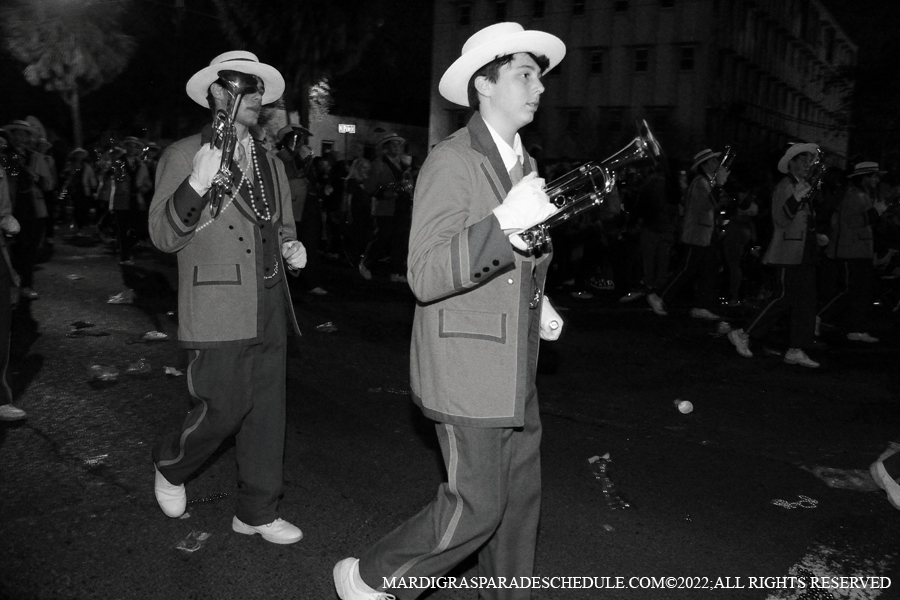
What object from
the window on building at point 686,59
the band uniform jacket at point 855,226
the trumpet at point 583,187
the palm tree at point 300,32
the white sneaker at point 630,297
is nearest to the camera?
the trumpet at point 583,187

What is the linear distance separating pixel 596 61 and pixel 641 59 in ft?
8.70

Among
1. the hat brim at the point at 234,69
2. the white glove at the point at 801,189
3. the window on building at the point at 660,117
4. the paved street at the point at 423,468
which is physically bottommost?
the paved street at the point at 423,468

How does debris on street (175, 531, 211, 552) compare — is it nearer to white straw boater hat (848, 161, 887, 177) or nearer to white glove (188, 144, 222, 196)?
white glove (188, 144, 222, 196)

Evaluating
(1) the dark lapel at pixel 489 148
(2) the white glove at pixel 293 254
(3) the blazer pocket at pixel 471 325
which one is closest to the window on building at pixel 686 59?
(2) the white glove at pixel 293 254

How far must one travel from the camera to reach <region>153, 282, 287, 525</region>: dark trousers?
3.88 meters

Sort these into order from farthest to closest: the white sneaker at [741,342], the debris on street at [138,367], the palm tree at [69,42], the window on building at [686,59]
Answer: the window on building at [686,59], the palm tree at [69,42], the white sneaker at [741,342], the debris on street at [138,367]

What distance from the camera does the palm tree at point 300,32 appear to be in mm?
36781

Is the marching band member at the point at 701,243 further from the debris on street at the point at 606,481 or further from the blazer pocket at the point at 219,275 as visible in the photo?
the blazer pocket at the point at 219,275

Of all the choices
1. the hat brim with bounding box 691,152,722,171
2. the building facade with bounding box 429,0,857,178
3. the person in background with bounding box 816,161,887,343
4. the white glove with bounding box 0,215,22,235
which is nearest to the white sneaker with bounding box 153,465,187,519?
the white glove with bounding box 0,215,22,235

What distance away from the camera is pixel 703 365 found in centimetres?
836

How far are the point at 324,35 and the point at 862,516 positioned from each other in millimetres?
36062

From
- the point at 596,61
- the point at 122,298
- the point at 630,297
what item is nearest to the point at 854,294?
the point at 630,297

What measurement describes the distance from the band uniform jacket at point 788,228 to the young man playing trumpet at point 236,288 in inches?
214

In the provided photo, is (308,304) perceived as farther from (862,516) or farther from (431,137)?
(431,137)
